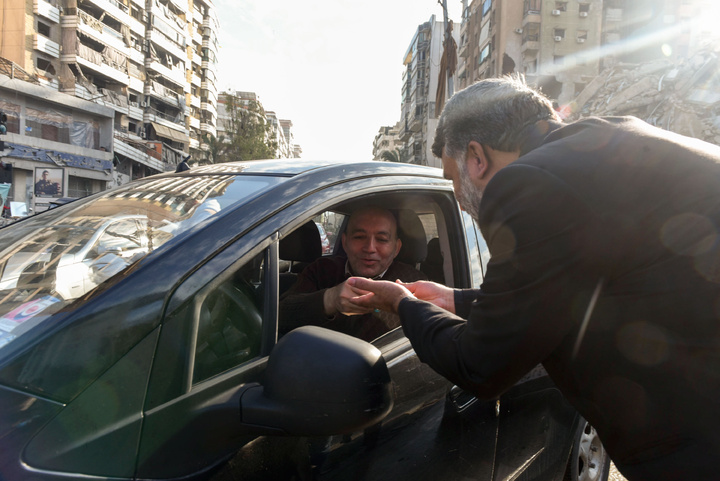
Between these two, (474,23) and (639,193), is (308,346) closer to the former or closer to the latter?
(639,193)

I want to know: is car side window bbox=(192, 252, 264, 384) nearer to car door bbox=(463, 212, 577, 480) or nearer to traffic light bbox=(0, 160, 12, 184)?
car door bbox=(463, 212, 577, 480)

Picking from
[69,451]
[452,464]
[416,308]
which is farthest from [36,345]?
[452,464]

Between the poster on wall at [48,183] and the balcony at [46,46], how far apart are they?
16073mm

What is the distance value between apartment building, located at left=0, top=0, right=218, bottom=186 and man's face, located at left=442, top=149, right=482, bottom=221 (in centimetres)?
4393

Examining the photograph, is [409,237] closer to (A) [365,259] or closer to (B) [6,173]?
(A) [365,259]

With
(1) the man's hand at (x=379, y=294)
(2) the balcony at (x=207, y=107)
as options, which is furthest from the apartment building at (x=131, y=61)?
(1) the man's hand at (x=379, y=294)

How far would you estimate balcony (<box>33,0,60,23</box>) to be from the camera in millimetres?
37812

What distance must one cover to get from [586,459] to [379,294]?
1725 mm

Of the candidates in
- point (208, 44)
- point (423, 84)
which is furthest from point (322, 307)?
point (208, 44)

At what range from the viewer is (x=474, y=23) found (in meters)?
56.0

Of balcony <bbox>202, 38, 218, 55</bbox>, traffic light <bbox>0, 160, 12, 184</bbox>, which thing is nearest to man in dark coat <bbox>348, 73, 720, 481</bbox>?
traffic light <bbox>0, 160, 12, 184</bbox>

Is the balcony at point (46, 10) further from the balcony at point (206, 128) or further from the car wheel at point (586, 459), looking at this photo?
the car wheel at point (586, 459)

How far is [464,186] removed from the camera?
5.42ft

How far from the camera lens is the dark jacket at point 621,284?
3.58 feet
